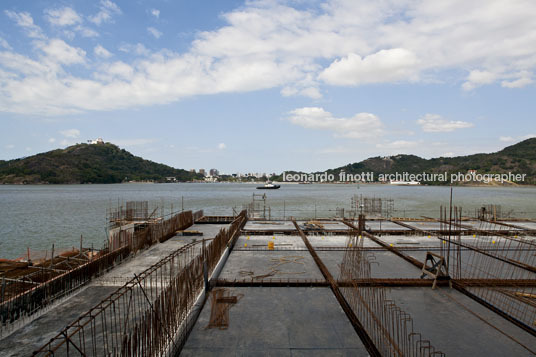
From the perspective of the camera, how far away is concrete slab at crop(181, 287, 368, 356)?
6961mm

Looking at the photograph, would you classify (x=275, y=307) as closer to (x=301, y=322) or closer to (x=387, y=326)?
(x=301, y=322)

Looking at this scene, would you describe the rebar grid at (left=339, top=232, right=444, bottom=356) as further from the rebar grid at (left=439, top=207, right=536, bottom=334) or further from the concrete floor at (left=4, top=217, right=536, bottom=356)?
the rebar grid at (left=439, top=207, right=536, bottom=334)

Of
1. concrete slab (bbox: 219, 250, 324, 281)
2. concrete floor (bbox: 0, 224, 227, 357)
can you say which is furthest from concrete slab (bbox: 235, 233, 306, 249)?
concrete floor (bbox: 0, 224, 227, 357)

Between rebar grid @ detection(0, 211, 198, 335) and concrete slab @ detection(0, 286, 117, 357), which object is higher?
rebar grid @ detection(0, 211, 198, 335)

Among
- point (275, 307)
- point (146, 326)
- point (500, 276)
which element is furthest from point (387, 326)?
point (500, 276)

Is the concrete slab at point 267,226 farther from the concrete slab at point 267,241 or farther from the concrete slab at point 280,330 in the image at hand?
the concrete slab at point 280,330

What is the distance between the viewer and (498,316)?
28.7 ft

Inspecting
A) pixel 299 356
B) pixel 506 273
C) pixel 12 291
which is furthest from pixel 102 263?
pixel 506 273

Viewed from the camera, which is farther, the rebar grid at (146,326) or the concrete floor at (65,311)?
the concrete floor at (65,311)

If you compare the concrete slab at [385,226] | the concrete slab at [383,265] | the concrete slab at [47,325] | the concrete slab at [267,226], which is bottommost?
the concrete slab at [47,325]

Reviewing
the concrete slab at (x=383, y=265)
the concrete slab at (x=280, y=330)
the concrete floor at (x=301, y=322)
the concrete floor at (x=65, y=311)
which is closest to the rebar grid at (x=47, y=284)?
the concrete floor at (x=65, y=311)

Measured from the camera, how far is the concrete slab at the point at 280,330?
696cm

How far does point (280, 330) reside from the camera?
7.87m

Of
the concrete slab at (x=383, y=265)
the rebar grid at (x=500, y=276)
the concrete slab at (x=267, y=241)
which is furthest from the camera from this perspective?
the concrete slab at (x=267, y=241)
